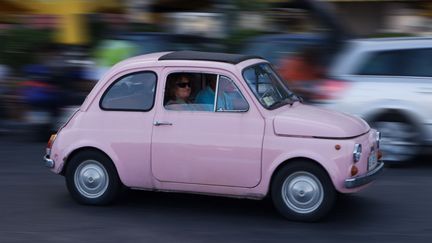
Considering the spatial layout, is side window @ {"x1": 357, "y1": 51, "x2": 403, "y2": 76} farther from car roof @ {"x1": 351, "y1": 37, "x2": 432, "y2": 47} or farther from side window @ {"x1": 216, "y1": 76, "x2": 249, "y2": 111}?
side window @ {"x1": 216, "y1": 76, "x2": 249, "y2": 111}

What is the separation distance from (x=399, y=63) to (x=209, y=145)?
4018mm

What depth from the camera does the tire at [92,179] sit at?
757 cm

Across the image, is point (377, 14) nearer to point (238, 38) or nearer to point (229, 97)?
point (238, 38)

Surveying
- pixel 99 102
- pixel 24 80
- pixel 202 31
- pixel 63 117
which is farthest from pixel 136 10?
pixel 99 102

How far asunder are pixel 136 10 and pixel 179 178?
10198 millimetres

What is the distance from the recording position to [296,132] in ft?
22.7

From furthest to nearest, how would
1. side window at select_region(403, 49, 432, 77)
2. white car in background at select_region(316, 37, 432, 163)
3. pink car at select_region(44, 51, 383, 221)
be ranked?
side window at select_region(403, 49, 432, 77)
white car in background at select_region(316, 37, 432, 163)
pink car at select_region(44, 51, 383, 221)

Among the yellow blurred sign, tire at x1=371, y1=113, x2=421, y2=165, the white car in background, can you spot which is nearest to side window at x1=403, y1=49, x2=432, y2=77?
the white car in background

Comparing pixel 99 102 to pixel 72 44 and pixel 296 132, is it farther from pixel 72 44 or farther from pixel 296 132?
pixel 72 44

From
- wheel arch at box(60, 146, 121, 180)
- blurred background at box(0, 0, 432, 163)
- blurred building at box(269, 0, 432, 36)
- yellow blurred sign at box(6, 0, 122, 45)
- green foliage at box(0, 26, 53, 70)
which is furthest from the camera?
blurred building at box(269, 0, 432, 36)

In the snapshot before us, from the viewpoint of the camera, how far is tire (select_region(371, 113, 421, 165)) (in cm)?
977

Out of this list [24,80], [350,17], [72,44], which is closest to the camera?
[24,80]

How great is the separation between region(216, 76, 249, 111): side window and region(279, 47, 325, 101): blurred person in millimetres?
3930

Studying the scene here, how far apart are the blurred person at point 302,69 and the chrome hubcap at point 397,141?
154 centimetres
